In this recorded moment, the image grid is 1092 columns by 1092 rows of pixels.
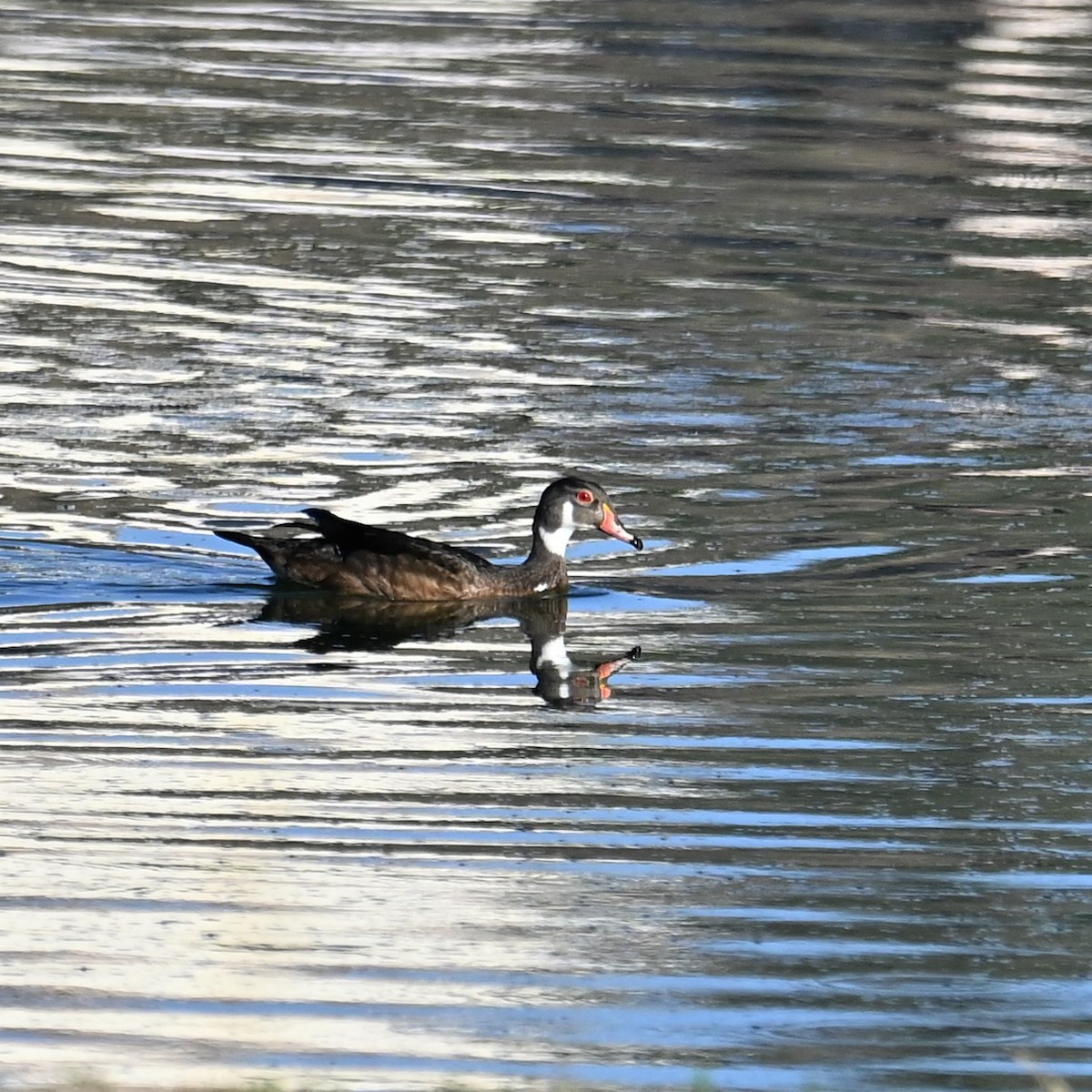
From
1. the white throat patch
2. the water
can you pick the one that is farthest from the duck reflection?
the white throat patch

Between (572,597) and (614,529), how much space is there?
40 cm

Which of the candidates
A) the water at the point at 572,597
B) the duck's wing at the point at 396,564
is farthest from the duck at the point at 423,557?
the water at the point at 572,597

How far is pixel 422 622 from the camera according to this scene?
13688mm

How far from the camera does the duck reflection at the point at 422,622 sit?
12656 mm

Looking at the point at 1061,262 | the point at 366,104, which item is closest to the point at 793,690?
the point at 1061,262

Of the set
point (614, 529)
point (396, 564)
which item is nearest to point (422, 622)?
point (396, 564)

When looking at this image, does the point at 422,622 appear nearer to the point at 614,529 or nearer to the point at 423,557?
the point at 423,557

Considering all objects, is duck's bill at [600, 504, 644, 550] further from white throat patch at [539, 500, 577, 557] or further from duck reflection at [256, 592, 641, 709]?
duck reflection at [256, 592, 641, 709]

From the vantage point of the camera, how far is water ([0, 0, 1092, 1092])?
8375 mm

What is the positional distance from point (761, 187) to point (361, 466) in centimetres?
958

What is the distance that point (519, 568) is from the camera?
14.0m

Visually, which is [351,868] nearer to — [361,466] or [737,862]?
[737,862]

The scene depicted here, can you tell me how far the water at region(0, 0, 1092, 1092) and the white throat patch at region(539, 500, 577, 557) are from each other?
330 millimetres

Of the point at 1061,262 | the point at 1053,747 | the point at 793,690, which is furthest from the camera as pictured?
the point at 1061,262
